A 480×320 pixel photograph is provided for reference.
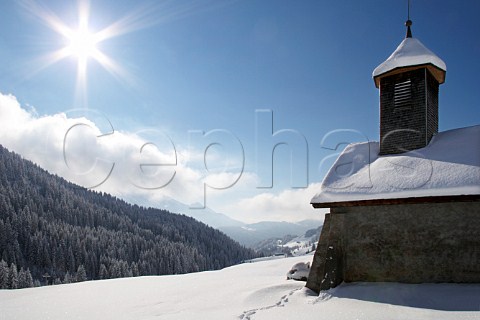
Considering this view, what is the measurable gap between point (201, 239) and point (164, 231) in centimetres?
1740

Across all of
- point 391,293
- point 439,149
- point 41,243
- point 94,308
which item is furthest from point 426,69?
point 41,243

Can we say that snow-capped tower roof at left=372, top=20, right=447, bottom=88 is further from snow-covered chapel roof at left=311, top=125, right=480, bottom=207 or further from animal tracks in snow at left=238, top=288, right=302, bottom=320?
animal tracks in snow at left=238, top=288, right=302, bottom=320

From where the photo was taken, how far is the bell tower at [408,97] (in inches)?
501

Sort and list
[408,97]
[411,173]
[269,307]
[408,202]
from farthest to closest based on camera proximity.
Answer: [408,97] → [411,173] → [408,202] → [269,307]

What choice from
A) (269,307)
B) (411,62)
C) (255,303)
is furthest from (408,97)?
(255,303)

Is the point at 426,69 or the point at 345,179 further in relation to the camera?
the point at 426,69

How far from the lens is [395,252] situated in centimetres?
971

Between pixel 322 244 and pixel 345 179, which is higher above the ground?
pixel 345 179

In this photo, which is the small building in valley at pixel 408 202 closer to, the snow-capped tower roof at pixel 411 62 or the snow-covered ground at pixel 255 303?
the snow-capped tower roof at pixel 411 62

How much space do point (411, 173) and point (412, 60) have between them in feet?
18.3

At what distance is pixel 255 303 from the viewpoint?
368 inches

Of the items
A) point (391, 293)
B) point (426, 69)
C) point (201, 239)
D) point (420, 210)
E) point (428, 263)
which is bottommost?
point (201, 239)

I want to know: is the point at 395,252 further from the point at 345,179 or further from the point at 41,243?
the point at 41,243

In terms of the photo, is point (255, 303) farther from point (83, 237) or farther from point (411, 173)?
point (83, 237)
